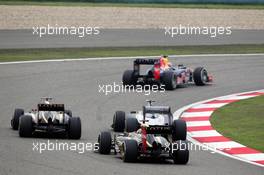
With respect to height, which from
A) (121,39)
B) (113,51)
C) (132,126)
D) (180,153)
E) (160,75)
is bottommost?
(180,153)

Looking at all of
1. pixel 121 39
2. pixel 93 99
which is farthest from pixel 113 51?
pixel 93 99

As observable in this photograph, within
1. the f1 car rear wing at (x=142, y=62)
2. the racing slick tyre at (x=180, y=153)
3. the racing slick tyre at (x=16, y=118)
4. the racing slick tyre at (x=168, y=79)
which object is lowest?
the racing slick tyre at (x=180, y=153)

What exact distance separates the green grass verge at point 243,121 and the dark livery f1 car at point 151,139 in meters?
1.91

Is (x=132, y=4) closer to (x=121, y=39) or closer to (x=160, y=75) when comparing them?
(x=121, y=39)

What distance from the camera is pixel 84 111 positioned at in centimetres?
2161

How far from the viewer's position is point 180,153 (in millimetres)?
15039

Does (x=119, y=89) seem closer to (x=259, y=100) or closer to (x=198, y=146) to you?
(x=259, y=100)

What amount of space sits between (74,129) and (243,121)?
16.3 ft

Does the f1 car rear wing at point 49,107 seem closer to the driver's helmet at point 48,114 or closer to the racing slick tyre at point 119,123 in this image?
the driver's helmet at point 48,114

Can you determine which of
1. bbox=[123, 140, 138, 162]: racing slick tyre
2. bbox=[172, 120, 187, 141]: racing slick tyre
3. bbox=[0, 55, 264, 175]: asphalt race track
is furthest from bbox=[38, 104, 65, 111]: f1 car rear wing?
bbox=[123, 140, 138, 162]: racing slick tyre

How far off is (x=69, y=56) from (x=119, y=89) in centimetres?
852

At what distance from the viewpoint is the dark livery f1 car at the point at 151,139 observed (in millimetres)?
15109

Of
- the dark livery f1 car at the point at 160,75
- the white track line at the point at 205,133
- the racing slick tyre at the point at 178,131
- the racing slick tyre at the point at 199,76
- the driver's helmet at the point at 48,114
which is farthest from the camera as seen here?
the racing slick tyre at the point at 199,76

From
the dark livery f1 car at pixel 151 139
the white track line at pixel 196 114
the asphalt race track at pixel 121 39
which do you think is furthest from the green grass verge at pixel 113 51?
the dark livery f1 car at pixel 151 139
